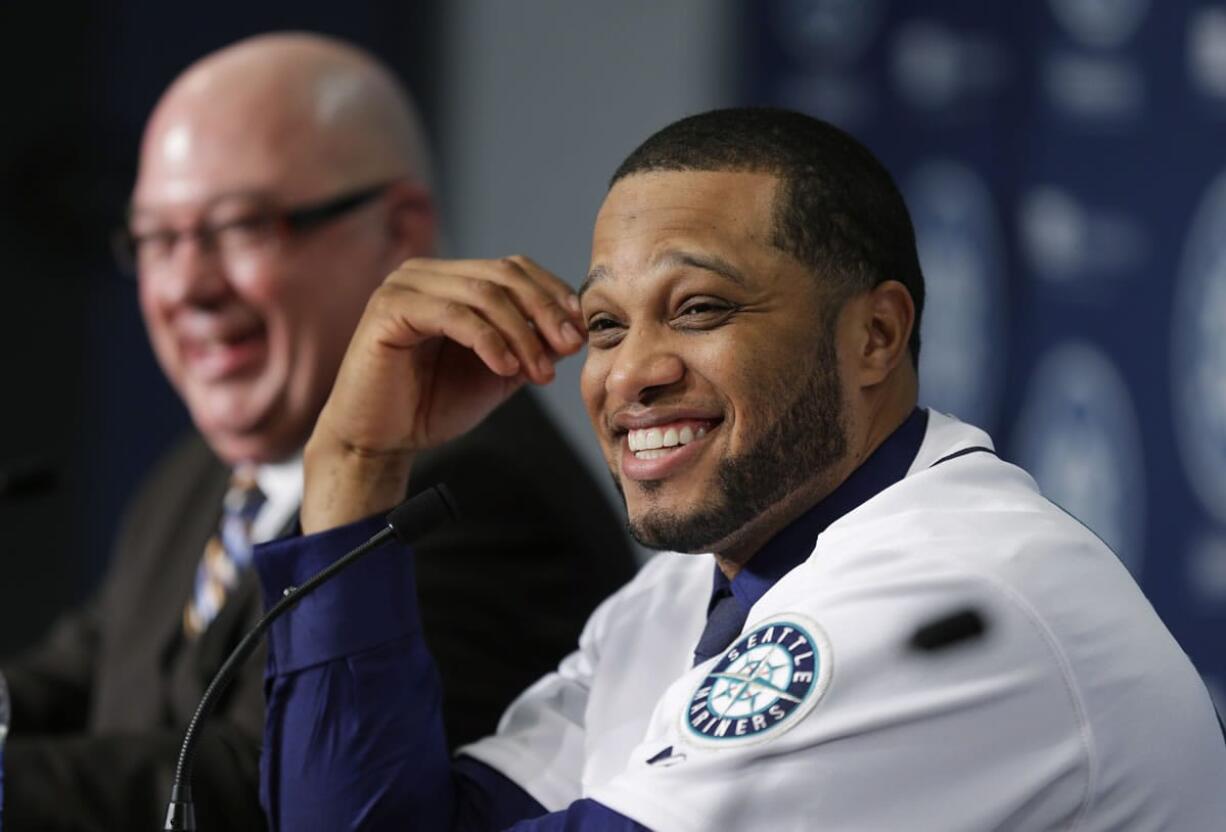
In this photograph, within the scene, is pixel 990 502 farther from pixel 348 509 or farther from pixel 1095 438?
pixel 1095 438

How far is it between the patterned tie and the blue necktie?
0.91m

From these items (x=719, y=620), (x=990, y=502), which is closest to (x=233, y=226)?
(x=719, y=620)

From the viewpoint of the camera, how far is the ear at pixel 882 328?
1.58 meters

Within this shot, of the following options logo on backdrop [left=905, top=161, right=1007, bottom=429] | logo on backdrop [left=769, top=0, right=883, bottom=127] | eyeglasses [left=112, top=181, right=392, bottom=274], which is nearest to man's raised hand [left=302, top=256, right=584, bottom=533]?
eyeglasses [left=112, top=181, right=392, bottom=274]

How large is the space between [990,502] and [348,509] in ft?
2.16

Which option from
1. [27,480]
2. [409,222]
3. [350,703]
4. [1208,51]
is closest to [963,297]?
A: [1208,51]

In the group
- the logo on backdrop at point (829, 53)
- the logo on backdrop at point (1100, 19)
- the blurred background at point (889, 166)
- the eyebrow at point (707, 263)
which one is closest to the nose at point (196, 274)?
the blurred background at point (889, 166)

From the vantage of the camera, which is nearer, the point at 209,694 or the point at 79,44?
the point at 209,694

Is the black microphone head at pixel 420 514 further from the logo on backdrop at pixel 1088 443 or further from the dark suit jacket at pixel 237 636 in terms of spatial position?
the logo on backdrop at pixel 1088 443

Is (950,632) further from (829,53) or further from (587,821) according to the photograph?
(829,53)

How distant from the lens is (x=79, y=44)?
15.8 feet

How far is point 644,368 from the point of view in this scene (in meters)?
1.55

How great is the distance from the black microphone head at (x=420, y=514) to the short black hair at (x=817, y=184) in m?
0.31

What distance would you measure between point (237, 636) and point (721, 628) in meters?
0.82
